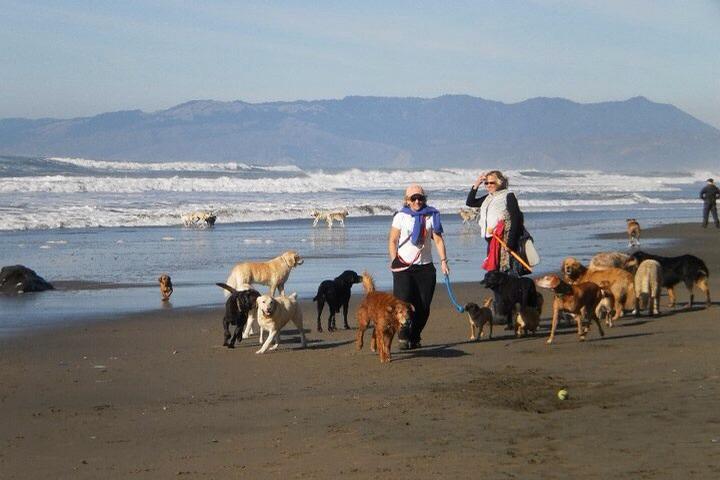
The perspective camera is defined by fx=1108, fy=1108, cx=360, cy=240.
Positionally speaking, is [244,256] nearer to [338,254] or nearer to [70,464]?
[338,254]

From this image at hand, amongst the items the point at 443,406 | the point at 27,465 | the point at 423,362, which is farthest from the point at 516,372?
the point at 27,465

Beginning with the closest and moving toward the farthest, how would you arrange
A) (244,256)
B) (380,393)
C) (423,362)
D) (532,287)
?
(380,393), (423,362), (532,287), (244,256)

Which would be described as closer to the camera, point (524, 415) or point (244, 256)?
point (524, 415)

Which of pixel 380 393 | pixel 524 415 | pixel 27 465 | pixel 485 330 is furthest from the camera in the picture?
pixel 485 330

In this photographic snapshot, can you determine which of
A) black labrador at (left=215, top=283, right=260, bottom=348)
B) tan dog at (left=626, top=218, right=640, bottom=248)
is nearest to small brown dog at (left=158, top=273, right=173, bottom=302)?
black labrador at (left=215, top=283, right=260, bottom=348)

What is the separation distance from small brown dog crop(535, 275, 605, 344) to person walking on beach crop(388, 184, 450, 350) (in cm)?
101

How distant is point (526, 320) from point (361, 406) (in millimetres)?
3624

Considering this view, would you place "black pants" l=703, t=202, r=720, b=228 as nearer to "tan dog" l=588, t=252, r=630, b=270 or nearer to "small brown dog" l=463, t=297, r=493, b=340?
"tan dog" l=588, t=252, r=630, b=270

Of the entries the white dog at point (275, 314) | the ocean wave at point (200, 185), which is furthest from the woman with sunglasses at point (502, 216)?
the ocean wave at point (200, 185)

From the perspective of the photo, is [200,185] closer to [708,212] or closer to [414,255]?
[708,212]

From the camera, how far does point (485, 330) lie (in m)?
11.0

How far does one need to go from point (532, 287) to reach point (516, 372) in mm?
2067

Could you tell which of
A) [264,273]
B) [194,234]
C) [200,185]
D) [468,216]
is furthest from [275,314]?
[200,185]

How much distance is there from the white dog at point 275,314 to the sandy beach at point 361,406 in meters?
0.23
